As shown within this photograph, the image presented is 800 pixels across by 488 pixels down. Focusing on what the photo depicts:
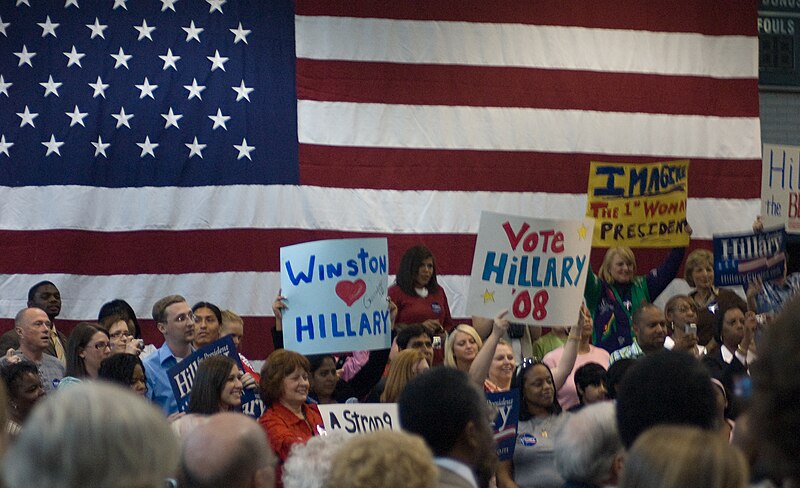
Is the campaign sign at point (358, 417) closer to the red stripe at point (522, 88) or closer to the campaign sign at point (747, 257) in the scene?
the campaign sign at point (747, 257)

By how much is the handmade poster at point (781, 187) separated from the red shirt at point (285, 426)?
484cm

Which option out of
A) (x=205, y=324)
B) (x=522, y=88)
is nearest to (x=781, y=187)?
(x=522, y=88)

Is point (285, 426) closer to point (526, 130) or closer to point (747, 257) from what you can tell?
point (747, 257)

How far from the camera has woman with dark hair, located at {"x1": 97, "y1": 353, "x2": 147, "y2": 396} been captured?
5875 millimetres

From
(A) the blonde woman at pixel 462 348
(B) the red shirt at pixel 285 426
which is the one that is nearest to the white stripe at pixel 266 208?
(A) the blonde woman at pixel 462 348

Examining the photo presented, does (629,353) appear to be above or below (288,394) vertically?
above

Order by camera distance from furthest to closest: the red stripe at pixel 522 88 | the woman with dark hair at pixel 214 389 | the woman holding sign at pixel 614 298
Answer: the red stripe at pixel 522 88
the woman holding sign at pixel 614 298
the woman with dark hair at pixel 214 389

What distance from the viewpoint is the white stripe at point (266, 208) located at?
9.55m

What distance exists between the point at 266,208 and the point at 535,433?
4184 millimetres

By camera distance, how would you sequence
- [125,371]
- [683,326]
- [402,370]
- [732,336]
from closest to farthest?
[125,371] → [402,370] → [732,336] → [683,326]

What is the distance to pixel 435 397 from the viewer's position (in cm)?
336

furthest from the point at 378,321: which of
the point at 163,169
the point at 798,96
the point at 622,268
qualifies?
the point at 798,96

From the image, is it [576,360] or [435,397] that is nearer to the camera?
[435,397]

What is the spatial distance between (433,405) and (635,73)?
7.59 metres
